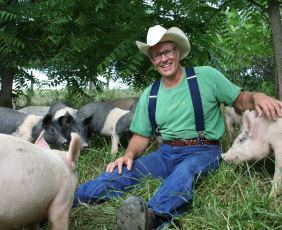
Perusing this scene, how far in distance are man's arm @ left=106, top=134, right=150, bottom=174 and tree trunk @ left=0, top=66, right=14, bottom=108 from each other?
11.9ft

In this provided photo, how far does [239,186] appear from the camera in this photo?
3936mm

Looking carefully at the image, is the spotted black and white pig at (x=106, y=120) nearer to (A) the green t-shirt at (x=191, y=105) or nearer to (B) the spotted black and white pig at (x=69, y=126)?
(B) the spotted black and white pig at (x=69, y=126)

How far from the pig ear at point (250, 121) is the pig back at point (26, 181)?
5.97ft

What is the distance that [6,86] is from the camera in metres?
7.73

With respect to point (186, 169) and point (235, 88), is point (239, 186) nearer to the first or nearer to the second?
point (186, 169)

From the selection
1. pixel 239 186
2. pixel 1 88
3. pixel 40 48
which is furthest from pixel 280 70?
pixel 1 88

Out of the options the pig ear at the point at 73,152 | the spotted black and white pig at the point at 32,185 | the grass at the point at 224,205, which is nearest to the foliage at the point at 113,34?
the grass at the point at 224,205

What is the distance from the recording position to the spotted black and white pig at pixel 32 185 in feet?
9.00

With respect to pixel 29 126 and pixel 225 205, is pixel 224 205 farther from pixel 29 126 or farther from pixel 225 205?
pixel 29 126

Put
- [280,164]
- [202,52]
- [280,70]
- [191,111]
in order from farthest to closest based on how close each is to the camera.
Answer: [202,52] → [280,70] → [191,111] → [280,164]

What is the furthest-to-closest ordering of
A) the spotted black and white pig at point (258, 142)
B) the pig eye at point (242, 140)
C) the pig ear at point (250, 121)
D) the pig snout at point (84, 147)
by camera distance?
the pig snout at point (84, 147) → the pig eye at point (242, 140) → the pig ear at point (250, 121) → the spotted black and white pig at point (258, 142)

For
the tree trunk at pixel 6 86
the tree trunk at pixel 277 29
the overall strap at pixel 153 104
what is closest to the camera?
the overall strap at pixel 153 104

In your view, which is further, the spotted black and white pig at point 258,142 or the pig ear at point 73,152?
the spotted black and white pig at point 258,142

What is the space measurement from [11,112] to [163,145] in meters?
2.91
